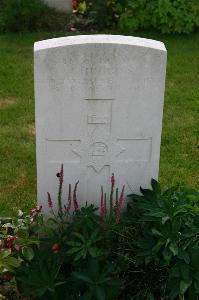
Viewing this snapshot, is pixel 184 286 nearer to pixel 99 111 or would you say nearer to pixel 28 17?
pixel 99 111

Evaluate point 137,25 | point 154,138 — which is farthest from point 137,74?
point 137,25

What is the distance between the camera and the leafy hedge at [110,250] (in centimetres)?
316

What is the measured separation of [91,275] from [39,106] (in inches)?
37.9

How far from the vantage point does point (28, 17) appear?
812 cm

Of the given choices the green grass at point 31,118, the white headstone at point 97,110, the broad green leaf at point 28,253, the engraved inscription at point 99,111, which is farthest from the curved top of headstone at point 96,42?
the green grass at point 31,118

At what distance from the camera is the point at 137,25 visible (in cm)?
808

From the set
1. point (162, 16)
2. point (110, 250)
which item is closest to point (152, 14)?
point (162, 16)

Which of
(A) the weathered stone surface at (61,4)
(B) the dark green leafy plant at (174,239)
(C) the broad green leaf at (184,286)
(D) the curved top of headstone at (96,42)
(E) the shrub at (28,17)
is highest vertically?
(A) the weathered stone surface at (61,4)

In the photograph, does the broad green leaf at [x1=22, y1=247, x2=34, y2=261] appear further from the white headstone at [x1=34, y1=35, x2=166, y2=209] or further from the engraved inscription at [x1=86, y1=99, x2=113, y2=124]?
the engraved inscription at [x1=86, y1=99, x2=113, y2=124]

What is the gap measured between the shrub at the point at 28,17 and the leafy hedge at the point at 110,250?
490cm

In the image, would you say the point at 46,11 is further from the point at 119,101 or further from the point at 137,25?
the point at 119,101

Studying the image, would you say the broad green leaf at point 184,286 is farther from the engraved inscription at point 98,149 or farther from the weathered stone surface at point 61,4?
the weathered stone surface at point 61,4

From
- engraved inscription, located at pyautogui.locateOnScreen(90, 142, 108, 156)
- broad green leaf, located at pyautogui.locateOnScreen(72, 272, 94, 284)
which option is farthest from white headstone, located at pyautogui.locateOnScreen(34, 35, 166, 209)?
broad green leaf, located at pyautogui.locateOnScreen(72, 272, 94, 284)

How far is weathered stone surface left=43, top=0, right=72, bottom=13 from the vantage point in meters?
8.54
